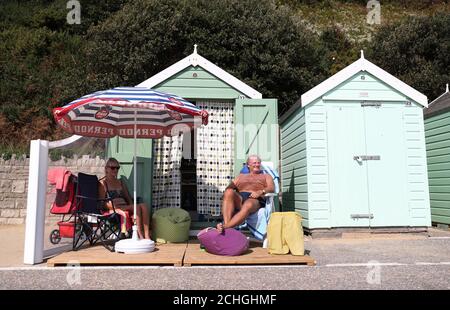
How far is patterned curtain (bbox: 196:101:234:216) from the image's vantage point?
574 cm

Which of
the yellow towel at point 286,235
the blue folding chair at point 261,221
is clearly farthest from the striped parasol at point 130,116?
the yellow towel at point 286,235

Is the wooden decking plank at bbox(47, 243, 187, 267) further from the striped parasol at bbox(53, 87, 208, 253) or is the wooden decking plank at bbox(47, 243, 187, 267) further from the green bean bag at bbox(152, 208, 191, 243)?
the green bean bag at bbox(152, 208, 191, 243)

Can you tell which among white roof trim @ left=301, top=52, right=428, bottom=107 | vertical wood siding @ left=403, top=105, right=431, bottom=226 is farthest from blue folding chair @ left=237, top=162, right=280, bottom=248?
vertical wood siding @ left=403, top=105, right=431, bottom=226

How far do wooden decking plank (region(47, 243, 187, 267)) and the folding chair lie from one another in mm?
A: 306

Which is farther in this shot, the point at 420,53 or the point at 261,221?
the point at 420,53

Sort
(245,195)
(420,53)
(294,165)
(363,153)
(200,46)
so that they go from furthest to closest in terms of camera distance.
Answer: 1. (420,53)
2. (200,46)
3. (294,165)
4. (363,153)
5. (245,195)

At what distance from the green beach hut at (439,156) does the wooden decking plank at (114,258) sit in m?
4.98

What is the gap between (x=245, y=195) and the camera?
4.68m

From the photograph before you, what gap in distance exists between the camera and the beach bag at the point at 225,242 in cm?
381

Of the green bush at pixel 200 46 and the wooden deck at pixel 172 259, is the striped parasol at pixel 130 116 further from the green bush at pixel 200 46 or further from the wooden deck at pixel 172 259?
the green bush at pixel 200 46

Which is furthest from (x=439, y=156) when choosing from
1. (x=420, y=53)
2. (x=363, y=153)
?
(x=420, y=53)

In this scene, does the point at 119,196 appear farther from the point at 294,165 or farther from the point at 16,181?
the point at 16,181

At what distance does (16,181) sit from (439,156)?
7.59 meters
